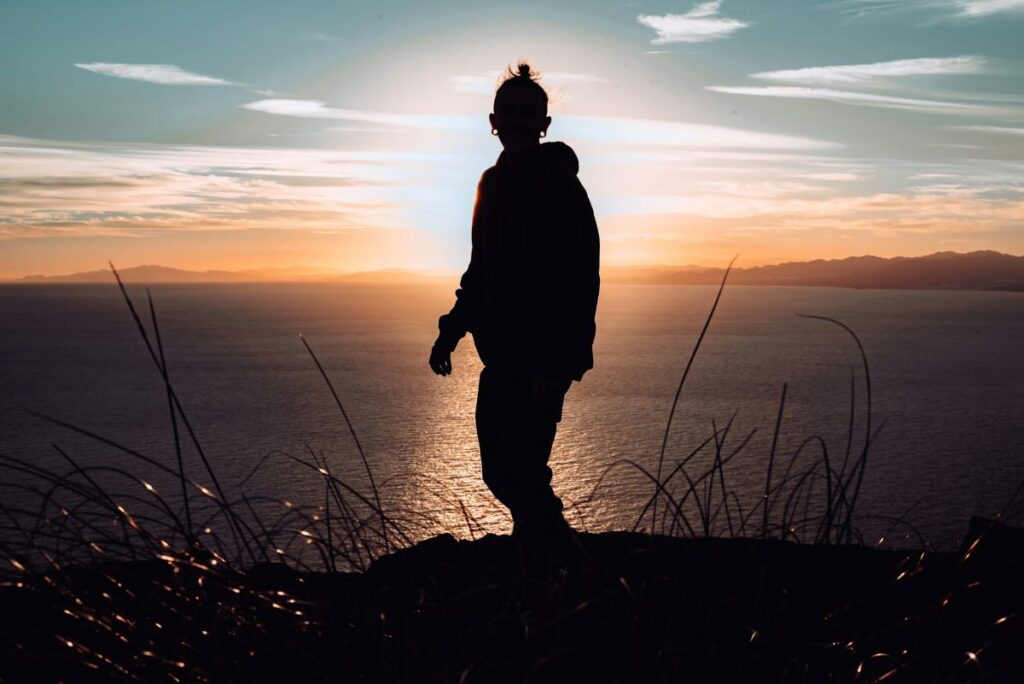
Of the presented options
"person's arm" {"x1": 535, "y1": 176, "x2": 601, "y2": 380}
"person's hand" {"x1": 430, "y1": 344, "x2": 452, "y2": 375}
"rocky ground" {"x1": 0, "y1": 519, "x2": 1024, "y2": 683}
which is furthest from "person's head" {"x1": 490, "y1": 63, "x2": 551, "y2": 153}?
"rocky ground" {"x1": 0, "y1": 519, "x2": 1024, "y2": 683}

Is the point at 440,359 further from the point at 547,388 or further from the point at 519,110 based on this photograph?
the point at 519,110

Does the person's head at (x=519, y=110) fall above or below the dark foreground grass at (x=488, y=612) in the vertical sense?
above

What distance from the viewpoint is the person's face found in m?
2.89

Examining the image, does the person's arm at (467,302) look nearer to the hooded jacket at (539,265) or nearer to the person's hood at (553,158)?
the hooded jacket at (539,265)

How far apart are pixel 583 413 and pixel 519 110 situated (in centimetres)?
1370

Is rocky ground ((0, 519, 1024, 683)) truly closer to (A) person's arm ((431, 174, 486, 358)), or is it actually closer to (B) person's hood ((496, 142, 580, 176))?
(A) person's arm ((431, 174, 486, 358))

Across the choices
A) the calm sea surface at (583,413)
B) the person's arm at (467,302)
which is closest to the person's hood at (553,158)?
the person's arm at (467,302)

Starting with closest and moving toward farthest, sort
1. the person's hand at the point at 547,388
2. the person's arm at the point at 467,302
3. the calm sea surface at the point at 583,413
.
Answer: the person's hand at the point at 547,388 → the person's arm at the point at 467,302 → the calm sea surface at the point at 583,413

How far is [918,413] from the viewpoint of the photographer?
55.3 ft

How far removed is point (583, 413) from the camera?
16406mm

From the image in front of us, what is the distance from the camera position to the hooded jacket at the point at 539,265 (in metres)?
2.83

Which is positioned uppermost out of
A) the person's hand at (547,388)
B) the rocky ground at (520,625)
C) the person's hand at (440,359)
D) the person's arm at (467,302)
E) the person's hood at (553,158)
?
the person's hood at (553,158)

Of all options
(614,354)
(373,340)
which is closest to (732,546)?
(614,354)

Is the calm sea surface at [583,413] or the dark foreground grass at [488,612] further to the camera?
the calm sea surface at [583,413]
